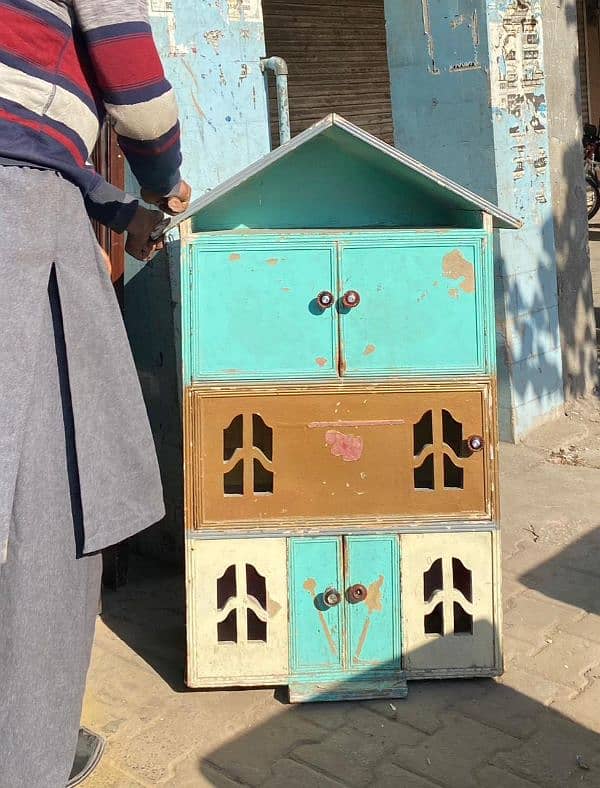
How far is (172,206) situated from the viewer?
2309mm

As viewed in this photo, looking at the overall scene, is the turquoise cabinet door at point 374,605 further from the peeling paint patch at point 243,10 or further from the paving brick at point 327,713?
the peeling paint patch at point 243,10

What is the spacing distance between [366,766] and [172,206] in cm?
153

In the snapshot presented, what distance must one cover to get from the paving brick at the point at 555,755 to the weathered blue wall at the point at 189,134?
63.9 inches

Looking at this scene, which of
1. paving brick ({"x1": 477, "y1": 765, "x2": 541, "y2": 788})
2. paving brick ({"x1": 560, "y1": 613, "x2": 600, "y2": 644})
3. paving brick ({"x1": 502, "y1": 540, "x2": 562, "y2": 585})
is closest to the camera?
paving brick ({"x1": 477, "y1": 765, "x2": 541, "y2": 788})

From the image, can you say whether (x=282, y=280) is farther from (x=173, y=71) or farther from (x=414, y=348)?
(x=173, y=71)

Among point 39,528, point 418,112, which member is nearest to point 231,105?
point 418,112

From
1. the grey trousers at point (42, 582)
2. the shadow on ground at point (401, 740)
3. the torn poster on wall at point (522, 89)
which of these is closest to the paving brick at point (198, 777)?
the shadow on ground at point (401, 740)

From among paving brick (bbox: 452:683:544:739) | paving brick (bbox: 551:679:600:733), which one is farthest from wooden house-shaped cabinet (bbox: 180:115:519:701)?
paving brick (bbox: 551:679:600:733)

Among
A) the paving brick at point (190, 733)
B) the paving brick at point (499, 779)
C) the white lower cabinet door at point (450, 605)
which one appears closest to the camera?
the paving brick at point (499, 779)

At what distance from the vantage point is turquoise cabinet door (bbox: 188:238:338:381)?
113 inches

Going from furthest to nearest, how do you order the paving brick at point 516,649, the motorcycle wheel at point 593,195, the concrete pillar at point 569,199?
the motorcycle wheel at point 593,195, the concrete pillar at point 569,199, the paving brick at point 516,649

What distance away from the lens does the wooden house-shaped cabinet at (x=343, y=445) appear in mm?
2885

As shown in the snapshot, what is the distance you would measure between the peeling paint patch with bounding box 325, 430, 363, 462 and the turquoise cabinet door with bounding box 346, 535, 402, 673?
Result: 0.84 feet

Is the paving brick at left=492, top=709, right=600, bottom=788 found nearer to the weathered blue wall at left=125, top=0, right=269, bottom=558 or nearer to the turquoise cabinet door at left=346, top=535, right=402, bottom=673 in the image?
the turquoise cabinet door at left=346, top=535, right=402, bottom=673
